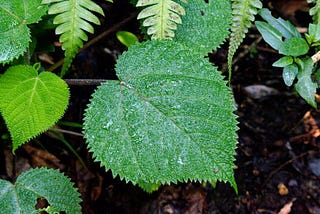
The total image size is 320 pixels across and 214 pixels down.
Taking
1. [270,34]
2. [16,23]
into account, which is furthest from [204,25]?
[16,23]

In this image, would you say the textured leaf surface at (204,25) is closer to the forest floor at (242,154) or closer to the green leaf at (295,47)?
the green leaf at (295,47)

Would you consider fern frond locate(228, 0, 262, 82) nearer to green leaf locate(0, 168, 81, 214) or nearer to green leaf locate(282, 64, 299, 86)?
green leaf locate(282, 64, 299, 86)

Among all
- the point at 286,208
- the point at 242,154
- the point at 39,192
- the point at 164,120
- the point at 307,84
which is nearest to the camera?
the point at 164,120

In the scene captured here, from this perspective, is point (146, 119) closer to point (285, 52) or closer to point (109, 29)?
point (285, 52)

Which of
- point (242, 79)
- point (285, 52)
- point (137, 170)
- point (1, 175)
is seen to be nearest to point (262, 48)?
point (242, 79)

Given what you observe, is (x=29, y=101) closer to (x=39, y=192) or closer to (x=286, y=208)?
(x=39, y=192)

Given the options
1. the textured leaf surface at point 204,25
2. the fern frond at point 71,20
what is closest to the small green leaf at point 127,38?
the textured leaf surface at point 204,25
